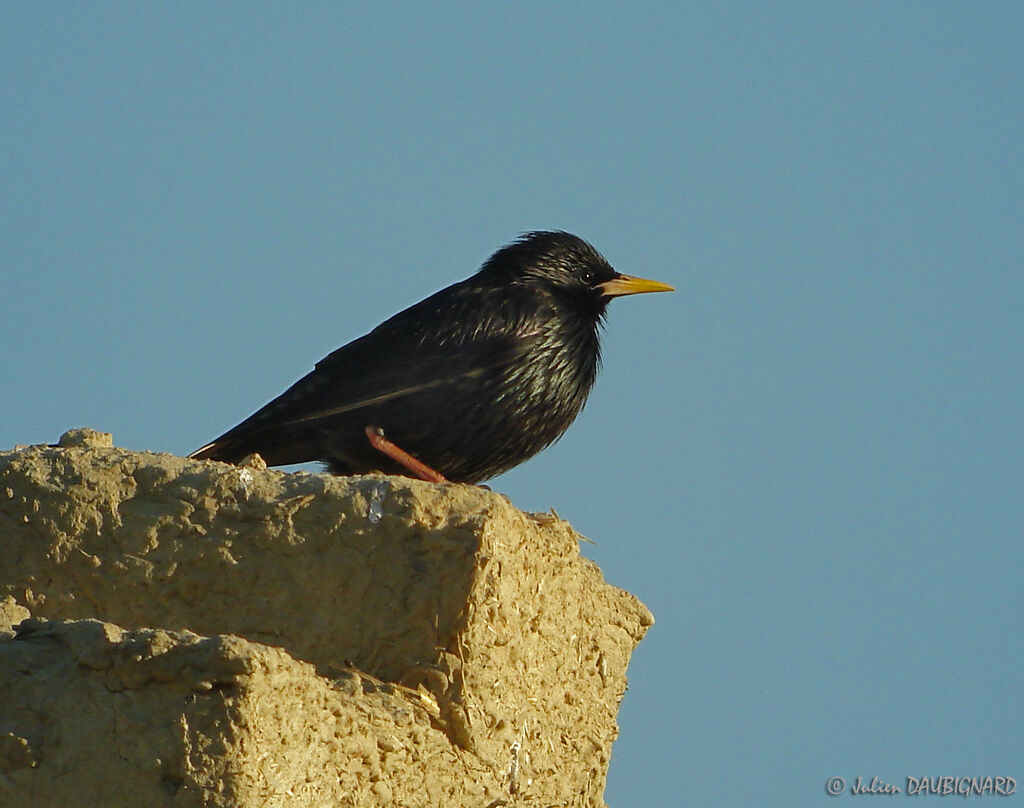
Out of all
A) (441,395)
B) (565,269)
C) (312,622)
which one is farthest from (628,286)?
(312,622)

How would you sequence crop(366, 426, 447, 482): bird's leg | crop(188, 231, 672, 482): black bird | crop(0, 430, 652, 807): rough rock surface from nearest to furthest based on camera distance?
crop(0, 430, 652, 807): rough rock surface → crop(366, 426, 447, 482): bird's leg → crop(188, 231, 672, 482): black bird

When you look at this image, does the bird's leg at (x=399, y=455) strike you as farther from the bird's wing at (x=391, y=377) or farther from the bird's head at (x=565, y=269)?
the bird's head at (x=565, y=269)

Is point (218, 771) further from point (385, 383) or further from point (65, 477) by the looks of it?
point (385, 383)

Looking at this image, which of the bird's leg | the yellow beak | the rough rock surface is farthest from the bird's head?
the rough rock surface

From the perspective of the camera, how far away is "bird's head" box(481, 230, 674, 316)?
26.0 feet

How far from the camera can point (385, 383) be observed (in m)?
7.20

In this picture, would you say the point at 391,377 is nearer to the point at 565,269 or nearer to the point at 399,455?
the point at 399,455

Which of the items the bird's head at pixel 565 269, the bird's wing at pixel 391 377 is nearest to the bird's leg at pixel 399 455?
the bird's wing at pixel 391 377

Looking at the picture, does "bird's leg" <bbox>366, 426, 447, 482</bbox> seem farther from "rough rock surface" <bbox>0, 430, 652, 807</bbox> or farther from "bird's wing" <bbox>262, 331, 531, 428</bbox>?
"rough rock surface" <bbox>0, 430, 652, 807</bbox>

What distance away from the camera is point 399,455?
22.8 ft

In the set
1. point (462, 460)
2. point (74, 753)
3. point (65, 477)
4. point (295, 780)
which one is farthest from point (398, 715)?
point (462, 460)

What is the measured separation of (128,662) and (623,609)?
7.49 feet

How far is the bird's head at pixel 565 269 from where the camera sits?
7.92 m

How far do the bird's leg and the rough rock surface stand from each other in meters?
1.80
